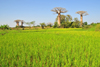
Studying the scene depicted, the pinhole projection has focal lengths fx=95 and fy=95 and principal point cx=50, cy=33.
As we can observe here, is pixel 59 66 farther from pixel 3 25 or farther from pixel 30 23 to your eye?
pixel 30 23

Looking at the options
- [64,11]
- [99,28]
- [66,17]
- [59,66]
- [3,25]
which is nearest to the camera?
[59,66]

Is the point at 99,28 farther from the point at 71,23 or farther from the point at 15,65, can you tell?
the point at 71,23

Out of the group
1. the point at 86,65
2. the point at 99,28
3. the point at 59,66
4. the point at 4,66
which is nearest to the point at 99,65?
the point at 86,65

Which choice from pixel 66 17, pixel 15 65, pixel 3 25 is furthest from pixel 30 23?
pixel 15 65

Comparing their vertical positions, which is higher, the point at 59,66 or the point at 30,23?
the point at 30,23

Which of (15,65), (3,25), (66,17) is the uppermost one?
(66,17)

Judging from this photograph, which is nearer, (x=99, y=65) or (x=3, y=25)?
(x=99, y=65)

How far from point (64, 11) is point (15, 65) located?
34.3 meters

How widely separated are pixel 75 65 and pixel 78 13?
3949 centimetres

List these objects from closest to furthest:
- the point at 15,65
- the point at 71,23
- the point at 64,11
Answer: the point at 15,65, the point at 71,23, the point at 64,11

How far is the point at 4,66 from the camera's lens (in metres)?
2.25

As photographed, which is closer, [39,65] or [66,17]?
[39,65]

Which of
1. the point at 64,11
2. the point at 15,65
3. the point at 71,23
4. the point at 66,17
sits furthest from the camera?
the point at 66,17

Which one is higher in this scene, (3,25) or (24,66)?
(3,25)
